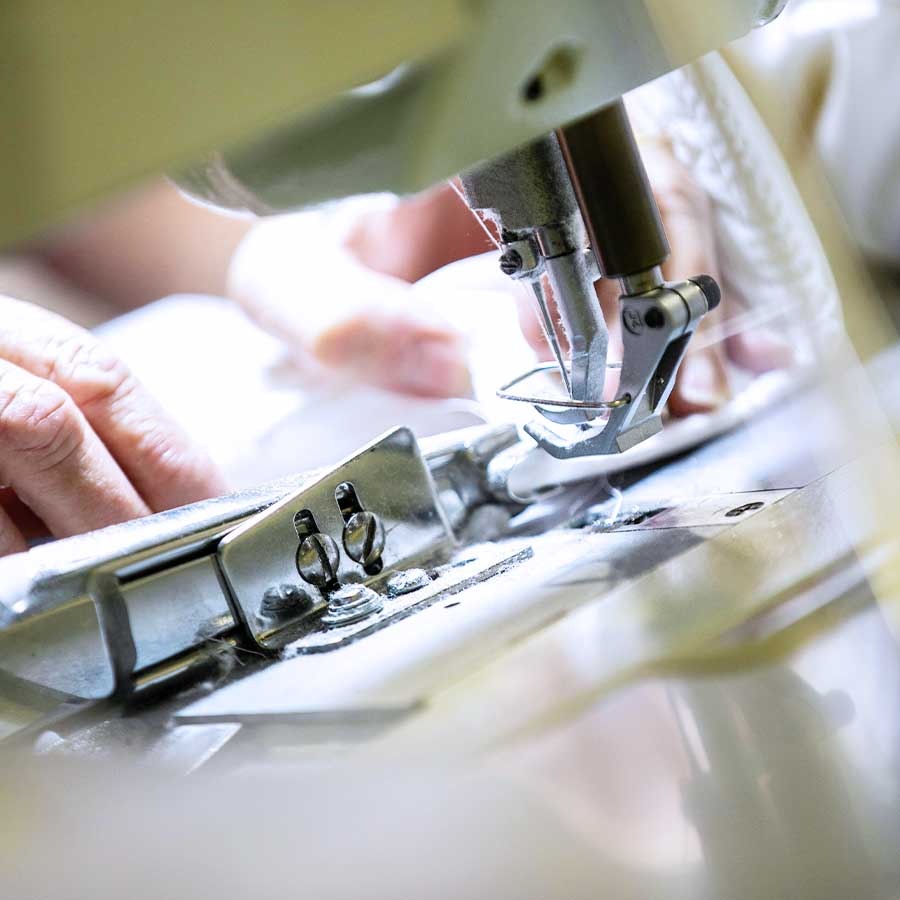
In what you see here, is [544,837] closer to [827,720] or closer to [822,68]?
[827,720]

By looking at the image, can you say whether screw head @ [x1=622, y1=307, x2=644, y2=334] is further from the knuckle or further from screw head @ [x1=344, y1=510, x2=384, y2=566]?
the knuckle

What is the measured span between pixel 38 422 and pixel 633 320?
29cm

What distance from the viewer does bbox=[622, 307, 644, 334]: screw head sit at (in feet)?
1.44

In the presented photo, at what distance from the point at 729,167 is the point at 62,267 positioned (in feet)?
2.11

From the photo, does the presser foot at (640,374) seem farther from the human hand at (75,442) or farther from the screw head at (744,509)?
the human hand at (75,442)

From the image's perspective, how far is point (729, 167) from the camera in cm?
90

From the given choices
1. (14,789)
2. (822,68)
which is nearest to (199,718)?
(14,789)

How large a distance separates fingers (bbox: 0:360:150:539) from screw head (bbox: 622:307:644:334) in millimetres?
278

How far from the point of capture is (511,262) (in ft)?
1.54

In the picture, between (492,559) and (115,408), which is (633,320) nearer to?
(492,559)

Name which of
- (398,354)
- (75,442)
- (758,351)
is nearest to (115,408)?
(75,442)

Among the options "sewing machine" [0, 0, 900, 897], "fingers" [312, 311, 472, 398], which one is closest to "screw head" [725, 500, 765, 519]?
"sewing machine" [0, 0, 900, 897]

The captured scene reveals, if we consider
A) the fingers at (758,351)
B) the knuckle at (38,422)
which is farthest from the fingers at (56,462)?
the fingers at (758,351)

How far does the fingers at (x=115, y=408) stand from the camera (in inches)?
22.5
